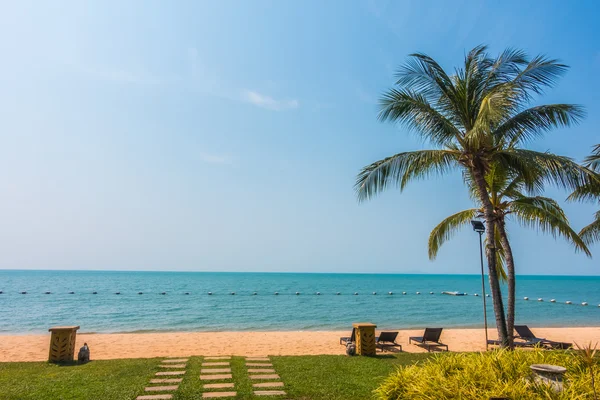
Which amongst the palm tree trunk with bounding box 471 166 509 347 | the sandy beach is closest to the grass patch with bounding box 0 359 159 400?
the sandy beach

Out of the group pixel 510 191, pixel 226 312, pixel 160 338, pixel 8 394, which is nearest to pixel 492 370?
pixel 510 191

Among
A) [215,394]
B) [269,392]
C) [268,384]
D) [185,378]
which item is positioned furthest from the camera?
[185,378]

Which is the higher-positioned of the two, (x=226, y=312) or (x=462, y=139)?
(x=462, y=139)

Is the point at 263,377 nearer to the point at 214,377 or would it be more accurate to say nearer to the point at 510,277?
the point at 214,377

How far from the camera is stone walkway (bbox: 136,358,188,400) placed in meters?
6.39

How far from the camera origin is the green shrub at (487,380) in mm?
4668

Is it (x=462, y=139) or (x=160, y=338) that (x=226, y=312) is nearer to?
(x=160, y=338)

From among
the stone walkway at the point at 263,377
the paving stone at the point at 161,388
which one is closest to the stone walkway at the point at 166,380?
the paving stone at the point at 161,388

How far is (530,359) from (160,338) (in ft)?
49.9

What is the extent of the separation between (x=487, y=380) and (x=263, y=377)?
14.4 feet

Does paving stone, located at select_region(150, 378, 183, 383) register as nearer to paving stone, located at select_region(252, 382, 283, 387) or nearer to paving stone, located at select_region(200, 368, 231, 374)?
paving stone, located at select_region(200, 368, 231, 374)

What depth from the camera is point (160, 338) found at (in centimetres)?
1688

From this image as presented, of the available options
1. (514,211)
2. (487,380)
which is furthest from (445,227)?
(487,380)

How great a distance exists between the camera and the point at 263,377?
7.72 m
